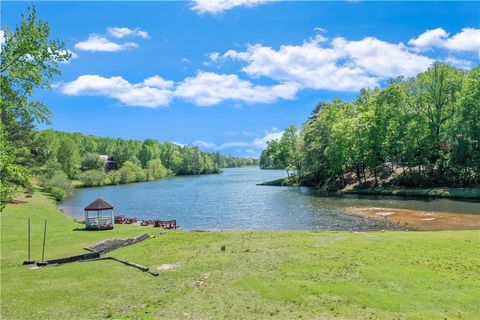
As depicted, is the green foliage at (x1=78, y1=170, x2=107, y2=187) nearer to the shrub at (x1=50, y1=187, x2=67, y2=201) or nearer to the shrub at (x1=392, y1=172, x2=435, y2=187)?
the shrub at (x1=50, y1=187, x2=67, y2=201)

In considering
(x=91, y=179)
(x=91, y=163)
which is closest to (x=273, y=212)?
(x=91, y=179)

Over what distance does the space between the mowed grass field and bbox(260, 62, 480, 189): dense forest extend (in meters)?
48.6

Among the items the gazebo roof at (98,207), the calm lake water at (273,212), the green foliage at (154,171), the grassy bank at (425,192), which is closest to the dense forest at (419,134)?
the grassy bank at (425,192)

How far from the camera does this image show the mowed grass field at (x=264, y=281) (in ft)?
54.3

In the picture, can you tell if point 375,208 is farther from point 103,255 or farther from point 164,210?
point 103,255

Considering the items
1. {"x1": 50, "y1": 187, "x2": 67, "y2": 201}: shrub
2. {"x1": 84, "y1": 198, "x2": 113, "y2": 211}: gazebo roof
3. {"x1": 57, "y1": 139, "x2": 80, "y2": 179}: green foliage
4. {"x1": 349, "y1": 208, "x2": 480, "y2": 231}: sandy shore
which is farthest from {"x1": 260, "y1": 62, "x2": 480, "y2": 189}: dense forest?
{"x1": 57, "y1": 139, "x2": 80, "y2": 179}: green foliage

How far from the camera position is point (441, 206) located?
186ft

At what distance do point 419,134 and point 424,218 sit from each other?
3651cm

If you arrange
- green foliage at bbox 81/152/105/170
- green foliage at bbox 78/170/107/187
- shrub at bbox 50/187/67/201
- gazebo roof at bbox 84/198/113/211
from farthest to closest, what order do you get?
green foliage at bbox 81/152/105/170 < green foliage at bbox 78/170/107/187 < shrub at bbox 50/187/67/201 < gazebo roof at bbox 84/198/113/211

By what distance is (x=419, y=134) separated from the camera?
78438 mm

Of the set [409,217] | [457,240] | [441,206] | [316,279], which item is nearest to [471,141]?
[441,206]

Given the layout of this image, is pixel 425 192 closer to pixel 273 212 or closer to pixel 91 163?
pixel 273 212

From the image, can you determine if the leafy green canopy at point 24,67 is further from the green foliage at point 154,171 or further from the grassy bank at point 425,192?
the green foliage at point 154,171

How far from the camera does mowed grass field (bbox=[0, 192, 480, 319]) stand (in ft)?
54.3
